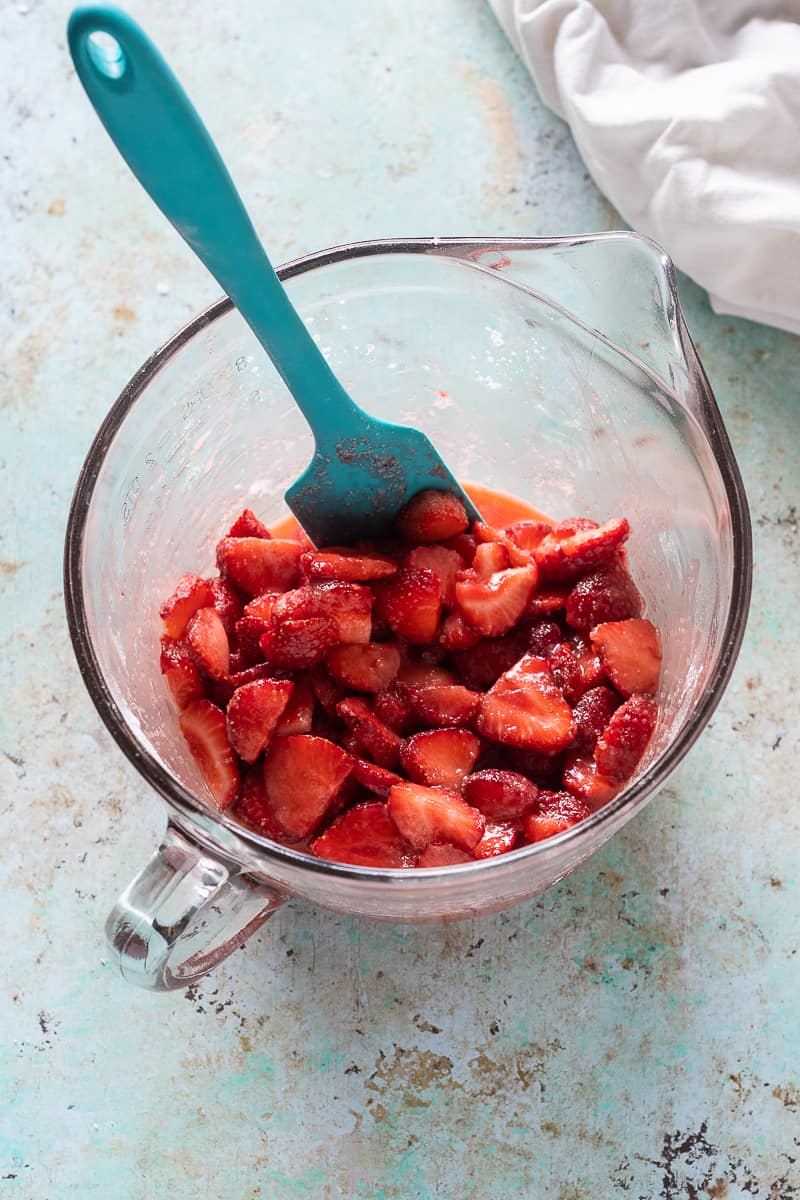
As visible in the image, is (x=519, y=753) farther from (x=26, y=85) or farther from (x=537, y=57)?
(x=26, y=85)

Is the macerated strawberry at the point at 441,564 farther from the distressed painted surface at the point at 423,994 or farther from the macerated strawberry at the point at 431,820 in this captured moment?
the distressed painted surface at the point at 423,994

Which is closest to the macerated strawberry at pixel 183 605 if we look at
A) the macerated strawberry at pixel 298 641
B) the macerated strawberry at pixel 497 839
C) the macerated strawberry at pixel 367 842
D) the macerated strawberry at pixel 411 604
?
the macerated strawberry at pixel 298 641

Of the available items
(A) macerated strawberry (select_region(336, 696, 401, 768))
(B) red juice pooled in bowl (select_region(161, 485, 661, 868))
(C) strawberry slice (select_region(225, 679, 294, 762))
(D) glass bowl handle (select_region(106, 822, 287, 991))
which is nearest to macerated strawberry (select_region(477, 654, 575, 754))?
(B) red juice pooled in bowl (select_region(161, 485, 661, 868))

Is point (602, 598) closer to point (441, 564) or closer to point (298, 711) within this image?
point (441, 564)

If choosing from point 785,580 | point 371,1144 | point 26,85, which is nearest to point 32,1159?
point 371,1144

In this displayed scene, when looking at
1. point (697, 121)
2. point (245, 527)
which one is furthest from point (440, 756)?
point (697, 121)

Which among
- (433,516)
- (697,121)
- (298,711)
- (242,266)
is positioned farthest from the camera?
(697,121)

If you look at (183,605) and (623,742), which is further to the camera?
(183,605)
